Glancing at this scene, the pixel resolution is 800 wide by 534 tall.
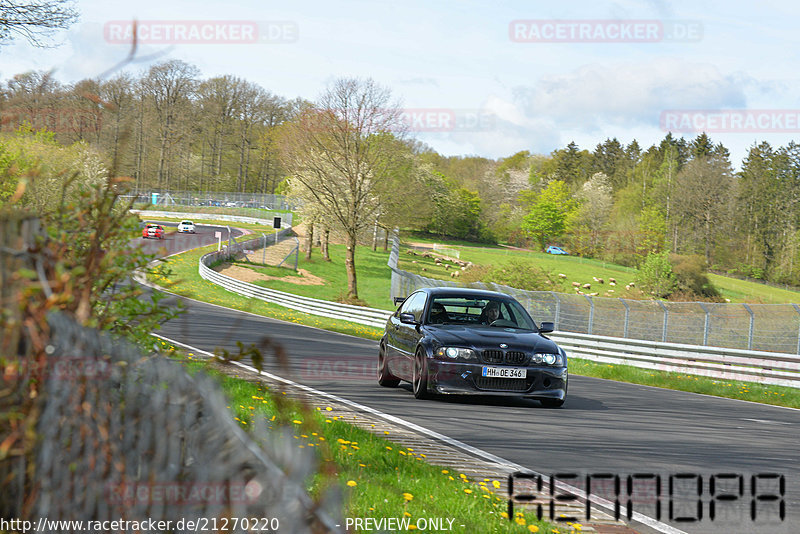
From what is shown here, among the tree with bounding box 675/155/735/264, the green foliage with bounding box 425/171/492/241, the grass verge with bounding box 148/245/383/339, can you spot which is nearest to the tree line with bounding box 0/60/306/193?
the green foliage with bounding box 425/171/492/241

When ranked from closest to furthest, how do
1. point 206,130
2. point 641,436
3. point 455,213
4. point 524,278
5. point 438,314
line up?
1. point 641,436
2. point 438,314
3. point 524,278
4. point 206,130
5. point 455,213

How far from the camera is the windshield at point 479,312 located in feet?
41.1

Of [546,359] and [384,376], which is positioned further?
[384,376]

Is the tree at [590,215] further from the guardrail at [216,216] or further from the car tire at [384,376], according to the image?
the car tire at [384,376]

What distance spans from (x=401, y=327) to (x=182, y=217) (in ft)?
290

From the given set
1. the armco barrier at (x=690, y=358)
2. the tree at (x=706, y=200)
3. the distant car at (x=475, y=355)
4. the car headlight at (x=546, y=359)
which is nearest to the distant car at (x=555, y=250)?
the tree at (x=706, y=200)

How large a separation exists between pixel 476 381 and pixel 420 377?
84 centimetres

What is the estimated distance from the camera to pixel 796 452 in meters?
9.20

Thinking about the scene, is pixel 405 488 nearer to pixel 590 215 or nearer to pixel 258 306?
pixel 258 306

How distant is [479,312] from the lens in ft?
42.3

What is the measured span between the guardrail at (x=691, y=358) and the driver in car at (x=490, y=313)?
9.72 metres

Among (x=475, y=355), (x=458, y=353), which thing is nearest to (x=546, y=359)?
(x=475, y=355)

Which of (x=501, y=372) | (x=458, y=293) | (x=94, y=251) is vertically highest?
(x=94, y=251)

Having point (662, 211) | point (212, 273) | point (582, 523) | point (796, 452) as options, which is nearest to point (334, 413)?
point (582, 523)
